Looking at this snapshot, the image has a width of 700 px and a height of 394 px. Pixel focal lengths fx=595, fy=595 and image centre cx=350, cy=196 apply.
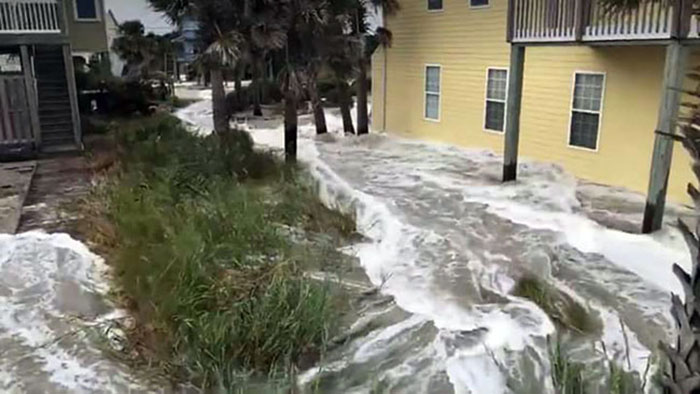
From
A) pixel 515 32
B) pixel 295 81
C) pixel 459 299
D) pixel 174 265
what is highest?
pixel 515 32

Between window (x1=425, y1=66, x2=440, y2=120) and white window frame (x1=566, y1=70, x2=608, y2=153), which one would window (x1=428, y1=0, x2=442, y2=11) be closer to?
window (x1=425, y1=66, x2=440, y2=120)

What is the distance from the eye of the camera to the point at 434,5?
16219 millimetres

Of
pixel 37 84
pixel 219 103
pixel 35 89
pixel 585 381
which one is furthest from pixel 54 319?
pixel 37 84

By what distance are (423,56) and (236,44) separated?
6467 millimetres

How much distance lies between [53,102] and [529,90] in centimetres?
1194

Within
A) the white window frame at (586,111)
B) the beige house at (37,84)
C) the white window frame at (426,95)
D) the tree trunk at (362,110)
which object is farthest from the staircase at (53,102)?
the white window frame at (586,111)

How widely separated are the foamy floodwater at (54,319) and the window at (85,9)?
1719cm

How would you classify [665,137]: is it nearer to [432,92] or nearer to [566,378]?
[566,378]

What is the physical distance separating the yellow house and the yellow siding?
0.02 metres

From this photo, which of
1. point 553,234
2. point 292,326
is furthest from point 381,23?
point 292,326

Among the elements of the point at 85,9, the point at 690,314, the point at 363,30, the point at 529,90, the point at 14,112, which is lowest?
the point at 690,314

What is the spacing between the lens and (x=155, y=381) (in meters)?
5.24

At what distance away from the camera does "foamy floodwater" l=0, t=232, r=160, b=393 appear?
5.35 metres

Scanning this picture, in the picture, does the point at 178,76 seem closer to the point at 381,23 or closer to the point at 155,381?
the point at 381,23
